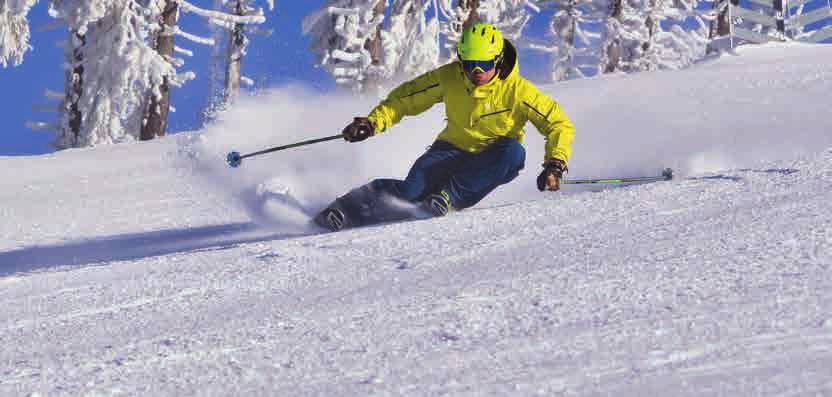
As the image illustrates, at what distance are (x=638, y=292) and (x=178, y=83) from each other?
18.5 meters

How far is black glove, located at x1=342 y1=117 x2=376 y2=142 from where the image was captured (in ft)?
24.8

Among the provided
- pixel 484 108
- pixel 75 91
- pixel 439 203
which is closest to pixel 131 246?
pixel 439 203

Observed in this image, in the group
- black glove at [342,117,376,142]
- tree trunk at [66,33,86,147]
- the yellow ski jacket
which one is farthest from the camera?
tree trunk at [66,33,86,147]

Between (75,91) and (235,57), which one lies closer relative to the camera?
(75,91)

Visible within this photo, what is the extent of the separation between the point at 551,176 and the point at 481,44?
1.02 meters

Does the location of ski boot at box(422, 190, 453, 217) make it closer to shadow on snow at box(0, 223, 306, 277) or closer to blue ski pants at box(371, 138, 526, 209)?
blue ski pants at box(371, 138, 526, 209)

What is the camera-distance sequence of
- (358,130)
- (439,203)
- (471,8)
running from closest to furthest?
1. (439,203)
2. (358,130)
3. (471,8)

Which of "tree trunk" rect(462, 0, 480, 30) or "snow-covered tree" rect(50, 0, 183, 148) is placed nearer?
"snow-covered tree" rect(50, 0, 183, 148)

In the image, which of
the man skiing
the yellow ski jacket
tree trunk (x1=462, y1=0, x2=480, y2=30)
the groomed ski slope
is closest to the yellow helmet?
the man skiing

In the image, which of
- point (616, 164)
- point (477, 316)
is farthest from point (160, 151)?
point (477, 316)

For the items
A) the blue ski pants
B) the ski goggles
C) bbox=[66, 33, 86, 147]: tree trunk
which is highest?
bbox=[66, 33, 86, 147]: tree trunk

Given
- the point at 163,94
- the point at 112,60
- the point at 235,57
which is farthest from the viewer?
the point at 235,57

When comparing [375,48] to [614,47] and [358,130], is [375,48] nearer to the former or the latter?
[614,47]

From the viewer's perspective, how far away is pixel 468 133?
7617 mm
